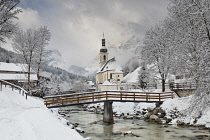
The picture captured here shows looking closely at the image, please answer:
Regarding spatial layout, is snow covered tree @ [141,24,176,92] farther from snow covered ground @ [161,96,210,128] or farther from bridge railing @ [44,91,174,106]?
snow covered ground @ [161,96,210,128]

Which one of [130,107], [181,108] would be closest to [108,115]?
[130,107]

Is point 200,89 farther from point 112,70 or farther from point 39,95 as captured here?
point 112,70

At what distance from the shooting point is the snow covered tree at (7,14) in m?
17.2

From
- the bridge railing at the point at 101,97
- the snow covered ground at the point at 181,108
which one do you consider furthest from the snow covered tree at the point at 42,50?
the snow covered ground at the point at 181,108

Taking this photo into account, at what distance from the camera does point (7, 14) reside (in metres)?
17.4

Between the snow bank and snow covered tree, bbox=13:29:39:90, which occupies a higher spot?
snow covered tree, bbox=13:29:39:90

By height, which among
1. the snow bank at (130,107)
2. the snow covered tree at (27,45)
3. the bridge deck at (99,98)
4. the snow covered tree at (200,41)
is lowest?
the snow bank at (130,107)

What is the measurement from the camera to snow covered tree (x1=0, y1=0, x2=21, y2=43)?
17250 mm

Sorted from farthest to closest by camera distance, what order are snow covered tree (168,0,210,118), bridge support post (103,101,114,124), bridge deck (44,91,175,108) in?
bridge support post (103,101,114,124) < bridge deck (44,91,175,108) < snow covered tree (168,0,210,118)

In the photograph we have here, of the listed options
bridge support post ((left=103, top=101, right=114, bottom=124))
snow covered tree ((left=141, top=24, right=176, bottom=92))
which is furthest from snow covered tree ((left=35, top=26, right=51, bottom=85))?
snow covered tree ((left=141, top=24, right=176, bottom=92))

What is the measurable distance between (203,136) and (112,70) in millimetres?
54590

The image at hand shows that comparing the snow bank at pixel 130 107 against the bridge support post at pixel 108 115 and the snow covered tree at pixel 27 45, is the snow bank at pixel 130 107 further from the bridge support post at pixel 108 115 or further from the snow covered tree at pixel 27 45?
the snow covered tree at pixel 27 45

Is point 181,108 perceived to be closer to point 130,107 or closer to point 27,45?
point 130,107

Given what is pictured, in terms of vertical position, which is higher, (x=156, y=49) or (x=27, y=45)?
(x=27, y=45)
